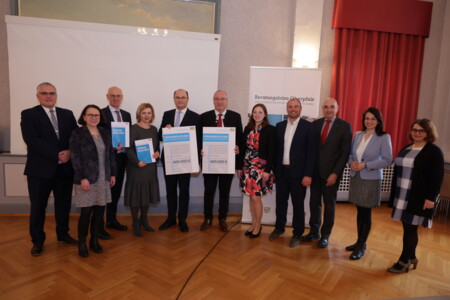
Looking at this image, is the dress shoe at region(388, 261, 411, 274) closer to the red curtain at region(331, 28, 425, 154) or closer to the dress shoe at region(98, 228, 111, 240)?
the red curtain at region(331, 28, 425, 154)

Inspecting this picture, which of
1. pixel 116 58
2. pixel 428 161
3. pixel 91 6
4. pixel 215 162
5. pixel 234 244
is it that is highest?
pixel 91 6

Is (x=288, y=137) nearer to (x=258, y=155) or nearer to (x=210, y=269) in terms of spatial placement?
(x=258, y=155)

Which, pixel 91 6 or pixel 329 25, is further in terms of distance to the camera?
pixel 329 25

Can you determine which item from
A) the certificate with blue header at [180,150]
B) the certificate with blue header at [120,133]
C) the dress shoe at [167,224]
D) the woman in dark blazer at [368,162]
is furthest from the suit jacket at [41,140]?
the woman in dark blazer at [368,162]

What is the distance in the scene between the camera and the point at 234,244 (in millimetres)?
3457

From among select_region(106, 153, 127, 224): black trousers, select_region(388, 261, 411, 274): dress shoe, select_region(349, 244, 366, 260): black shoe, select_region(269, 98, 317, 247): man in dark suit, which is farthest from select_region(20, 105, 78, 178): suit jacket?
select_region(388, 261, 411, 274): dress shoe

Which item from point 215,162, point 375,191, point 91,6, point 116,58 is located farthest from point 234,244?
point 91,6

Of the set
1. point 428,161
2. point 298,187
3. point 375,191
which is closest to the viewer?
point 428,161

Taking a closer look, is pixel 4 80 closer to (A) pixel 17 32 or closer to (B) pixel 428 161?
(A) pixel 17 32

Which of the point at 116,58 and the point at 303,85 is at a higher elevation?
the point at 116,58

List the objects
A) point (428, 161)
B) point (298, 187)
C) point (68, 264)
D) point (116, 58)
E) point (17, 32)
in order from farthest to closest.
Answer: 1. point (116, 58)
2. point (17, 32)
3. point (298, 187)
4. point (68, 264)
5. point (428, 161)

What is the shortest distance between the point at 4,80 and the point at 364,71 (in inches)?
239

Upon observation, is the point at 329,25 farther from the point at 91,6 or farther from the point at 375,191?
the point at 91,6

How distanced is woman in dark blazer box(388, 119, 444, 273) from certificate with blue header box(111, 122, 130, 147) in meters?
2.94
